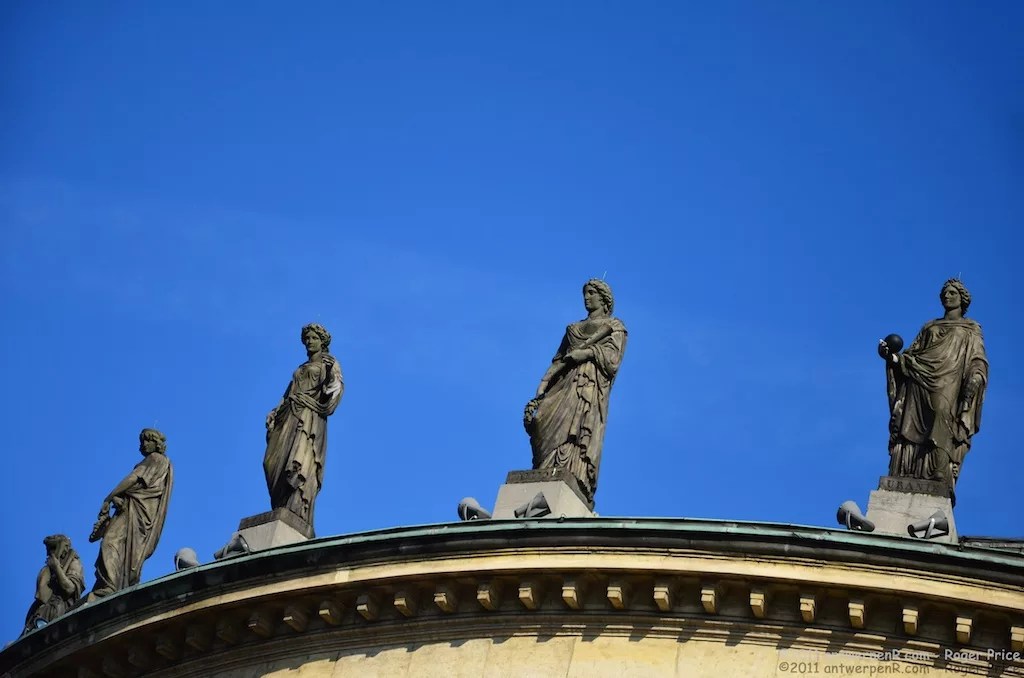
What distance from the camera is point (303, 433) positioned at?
35.5 meters

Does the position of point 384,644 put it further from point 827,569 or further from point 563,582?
point 827,569

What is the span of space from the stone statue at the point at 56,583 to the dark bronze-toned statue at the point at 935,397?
14.2m

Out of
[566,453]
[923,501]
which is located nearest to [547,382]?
[566,453]

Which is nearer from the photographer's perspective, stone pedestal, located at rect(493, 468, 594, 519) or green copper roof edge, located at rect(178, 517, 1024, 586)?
green copper roof edge, located at rect(178, 517, 1024, 586)

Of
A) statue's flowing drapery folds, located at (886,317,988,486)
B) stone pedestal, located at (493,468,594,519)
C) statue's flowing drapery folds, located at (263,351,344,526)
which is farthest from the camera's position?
statue's flowing drapery folds, located at (263,351,344,526)

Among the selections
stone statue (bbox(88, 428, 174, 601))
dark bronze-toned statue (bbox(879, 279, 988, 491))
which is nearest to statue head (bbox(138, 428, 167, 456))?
stone statue (bbox(88, 428, 174, 601))

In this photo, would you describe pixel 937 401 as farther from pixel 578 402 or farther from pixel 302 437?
pixel 302 437

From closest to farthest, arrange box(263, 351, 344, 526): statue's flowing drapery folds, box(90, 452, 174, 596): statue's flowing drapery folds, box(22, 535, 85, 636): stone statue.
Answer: box(263, 351, 344, 526): statue's flowing drapery folds → box(90, 452, 174, 596): statue's flowing drapery folds → box(22, 535, 85, 636): stone statue

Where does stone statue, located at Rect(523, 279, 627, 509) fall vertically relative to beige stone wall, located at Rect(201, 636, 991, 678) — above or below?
above

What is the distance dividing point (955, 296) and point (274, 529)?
10.9 m

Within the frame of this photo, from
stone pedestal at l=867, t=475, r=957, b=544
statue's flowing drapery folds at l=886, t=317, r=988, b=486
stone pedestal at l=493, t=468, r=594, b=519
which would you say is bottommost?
stone pedestal at l=867, t=475, r=957, b=544

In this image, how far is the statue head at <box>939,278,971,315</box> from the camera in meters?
32.9

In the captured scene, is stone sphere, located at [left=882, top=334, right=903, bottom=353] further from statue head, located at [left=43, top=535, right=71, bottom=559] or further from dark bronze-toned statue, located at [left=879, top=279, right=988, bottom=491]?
statue head, located at [left=43, top=535, right=71, bottom=559]

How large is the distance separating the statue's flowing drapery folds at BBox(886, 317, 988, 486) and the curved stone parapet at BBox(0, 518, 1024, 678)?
2.74 m
